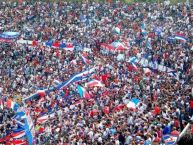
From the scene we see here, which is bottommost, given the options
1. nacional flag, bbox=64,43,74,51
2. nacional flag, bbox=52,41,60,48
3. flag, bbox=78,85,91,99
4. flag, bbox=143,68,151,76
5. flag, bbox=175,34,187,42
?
nacional flag, bbox=52,41,60,48

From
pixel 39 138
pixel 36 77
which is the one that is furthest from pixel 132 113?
pixel 36 77

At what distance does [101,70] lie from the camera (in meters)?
30.1

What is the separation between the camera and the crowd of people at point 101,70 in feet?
66.4

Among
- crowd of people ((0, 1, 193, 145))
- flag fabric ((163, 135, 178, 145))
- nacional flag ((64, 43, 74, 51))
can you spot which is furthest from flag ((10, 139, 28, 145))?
nacional flag ((64, 43, 74, 51))

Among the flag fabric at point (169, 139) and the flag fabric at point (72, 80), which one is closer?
the flag fabric at point (169, 139)

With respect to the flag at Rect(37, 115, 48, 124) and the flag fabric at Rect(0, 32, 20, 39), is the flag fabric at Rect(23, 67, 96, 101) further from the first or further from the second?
the flag fabric at Rect(0, 32, 20, 39)

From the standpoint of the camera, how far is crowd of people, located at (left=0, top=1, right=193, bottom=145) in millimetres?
20234

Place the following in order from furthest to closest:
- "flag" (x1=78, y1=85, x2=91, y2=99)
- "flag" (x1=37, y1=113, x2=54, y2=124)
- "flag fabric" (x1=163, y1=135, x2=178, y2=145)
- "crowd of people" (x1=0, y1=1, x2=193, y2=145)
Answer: "flag" (x1=78, y1=85, x2=91, y2=99) → "flag" (x1=37, y1=113, x2=54, y2=124) → "crowd of people" (x1=0, y1=1, x2=193, y2=145) → "flag fabric" (x1=163, y1=135, x2=178, y2=145)

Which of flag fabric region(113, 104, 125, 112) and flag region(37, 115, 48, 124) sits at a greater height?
flag fabric region(113, 104, 125, 112)

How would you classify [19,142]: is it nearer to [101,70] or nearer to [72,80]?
[72,80]

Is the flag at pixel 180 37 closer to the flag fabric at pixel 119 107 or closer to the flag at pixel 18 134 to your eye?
the flag fabric at pixel 119 107

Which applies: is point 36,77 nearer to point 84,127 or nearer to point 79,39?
point 79,39

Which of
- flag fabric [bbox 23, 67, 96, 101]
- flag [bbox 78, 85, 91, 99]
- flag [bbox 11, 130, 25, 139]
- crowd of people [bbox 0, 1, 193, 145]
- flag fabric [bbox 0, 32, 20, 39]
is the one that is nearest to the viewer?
crowd of people [bbox 0, 1, 193, 145]

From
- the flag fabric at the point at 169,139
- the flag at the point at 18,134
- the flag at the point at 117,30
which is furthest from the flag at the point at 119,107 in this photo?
the flag at the point at 117,30
